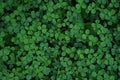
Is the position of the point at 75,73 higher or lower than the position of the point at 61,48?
lower

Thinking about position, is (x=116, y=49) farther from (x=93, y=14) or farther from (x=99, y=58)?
(x=93, y=14)

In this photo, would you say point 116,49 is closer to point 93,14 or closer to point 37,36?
point 93,14

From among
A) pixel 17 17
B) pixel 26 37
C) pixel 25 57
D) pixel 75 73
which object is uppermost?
pixel 17 17

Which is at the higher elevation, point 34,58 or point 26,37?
point 26,37

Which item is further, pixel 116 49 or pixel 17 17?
pixel 17 17

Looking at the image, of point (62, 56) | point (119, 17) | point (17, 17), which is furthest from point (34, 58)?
point (119, 17)

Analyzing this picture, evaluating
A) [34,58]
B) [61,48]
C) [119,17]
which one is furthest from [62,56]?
[119,17]
